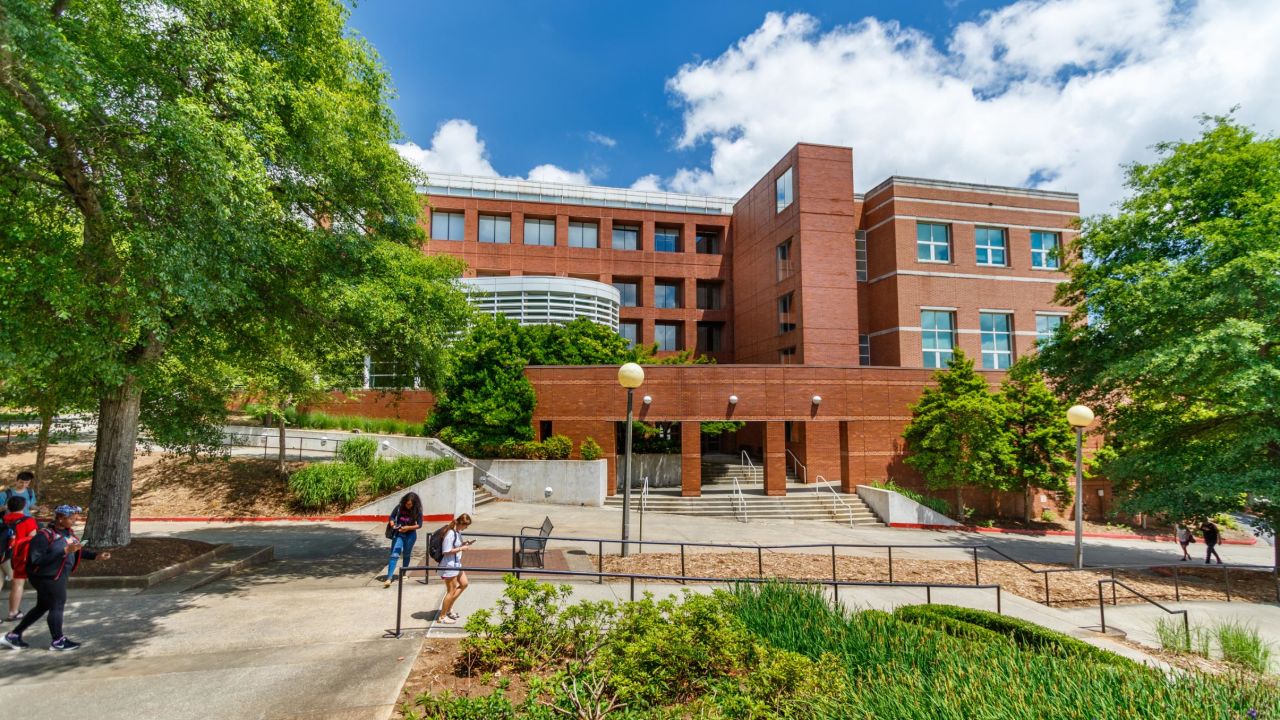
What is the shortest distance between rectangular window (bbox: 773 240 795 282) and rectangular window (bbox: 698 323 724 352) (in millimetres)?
9706

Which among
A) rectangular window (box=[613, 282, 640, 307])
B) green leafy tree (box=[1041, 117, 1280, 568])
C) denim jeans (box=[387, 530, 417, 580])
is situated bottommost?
denim jeans (box=[387, 530, 417, 580])

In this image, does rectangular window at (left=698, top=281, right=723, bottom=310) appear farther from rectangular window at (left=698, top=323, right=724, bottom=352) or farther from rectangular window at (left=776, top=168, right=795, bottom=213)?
rectangular window at (left=776, top=168, right=795, bottom=213)

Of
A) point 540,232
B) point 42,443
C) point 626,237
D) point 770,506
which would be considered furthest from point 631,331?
point 42,443

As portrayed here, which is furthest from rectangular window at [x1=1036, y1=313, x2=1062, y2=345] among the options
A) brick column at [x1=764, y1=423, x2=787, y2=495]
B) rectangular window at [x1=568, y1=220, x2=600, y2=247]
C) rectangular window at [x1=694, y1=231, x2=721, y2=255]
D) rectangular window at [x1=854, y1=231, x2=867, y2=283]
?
rectangular window at [x1=568, y1=220, x2=600, y2=247]

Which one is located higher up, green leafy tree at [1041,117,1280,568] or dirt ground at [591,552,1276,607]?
green leafy tree at [1041,117,1280,568]

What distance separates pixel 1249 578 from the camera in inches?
586

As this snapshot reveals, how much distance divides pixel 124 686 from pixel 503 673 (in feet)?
12.2

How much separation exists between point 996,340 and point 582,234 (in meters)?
24.5

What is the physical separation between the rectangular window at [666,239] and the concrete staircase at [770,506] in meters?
21.0

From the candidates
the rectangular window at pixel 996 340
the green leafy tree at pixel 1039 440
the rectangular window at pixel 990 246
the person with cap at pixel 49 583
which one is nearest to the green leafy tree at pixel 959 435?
the green leafy tree at pixel 1039 440

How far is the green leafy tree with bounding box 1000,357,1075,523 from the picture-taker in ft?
70.2

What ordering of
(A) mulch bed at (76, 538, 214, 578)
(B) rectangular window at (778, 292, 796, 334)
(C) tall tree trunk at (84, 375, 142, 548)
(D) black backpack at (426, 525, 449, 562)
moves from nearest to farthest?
(D) black backpack at (426, 525, 449, 562), (A) mulch bed at (76, 538, 214, 578), (C) tall tree trunk at (84, 375, 142, 548), (B) rectangular window at (778, 292, 796, 334)

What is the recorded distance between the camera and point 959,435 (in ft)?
70.9

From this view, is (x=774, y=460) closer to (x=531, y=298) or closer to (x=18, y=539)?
(x=531, y=298)
